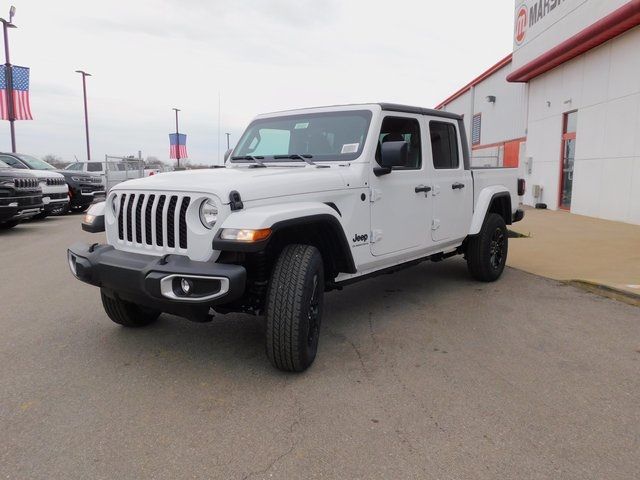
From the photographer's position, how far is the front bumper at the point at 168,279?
2.89 meters

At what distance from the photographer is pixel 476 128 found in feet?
85.6

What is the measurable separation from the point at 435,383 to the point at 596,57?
12.2 metres

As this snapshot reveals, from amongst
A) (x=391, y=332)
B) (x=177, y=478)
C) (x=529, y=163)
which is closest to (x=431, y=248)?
(x=391, y=332)

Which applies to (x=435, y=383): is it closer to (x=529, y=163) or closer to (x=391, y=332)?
(x=391, y=332)

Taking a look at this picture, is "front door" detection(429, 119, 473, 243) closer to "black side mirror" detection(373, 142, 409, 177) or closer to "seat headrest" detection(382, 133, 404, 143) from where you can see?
"seat headrest" detection(382, 133, 404, 143)

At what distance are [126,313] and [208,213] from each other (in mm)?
1564

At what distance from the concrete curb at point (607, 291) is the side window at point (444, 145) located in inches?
79.4

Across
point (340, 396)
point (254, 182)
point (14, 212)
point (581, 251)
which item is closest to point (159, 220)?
point (254, 182)

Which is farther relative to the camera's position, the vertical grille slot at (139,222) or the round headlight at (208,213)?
the vertical grille slot at (139,222)

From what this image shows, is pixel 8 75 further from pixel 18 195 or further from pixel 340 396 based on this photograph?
pixel 340 396

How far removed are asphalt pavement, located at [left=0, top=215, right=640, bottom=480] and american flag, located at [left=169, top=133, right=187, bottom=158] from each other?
35.2m

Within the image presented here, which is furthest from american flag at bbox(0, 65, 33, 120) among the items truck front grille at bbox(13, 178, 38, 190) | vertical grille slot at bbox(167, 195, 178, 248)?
vertical grille slot at bbox(167, 195, 178, 248)

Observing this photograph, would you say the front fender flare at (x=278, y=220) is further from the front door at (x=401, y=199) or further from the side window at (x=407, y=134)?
the side window at (x=407, y=134)

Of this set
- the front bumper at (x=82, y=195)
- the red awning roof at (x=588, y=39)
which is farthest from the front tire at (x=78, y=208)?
the red awning roof at (x=588, y=39)
